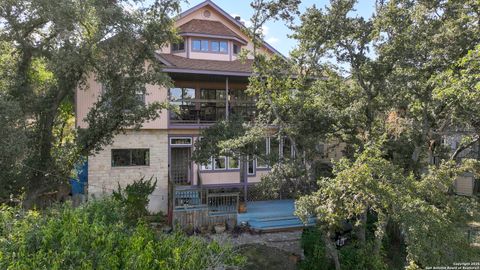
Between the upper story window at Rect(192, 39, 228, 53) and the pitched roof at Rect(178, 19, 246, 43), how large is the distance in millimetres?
529

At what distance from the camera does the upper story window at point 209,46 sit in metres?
21.0

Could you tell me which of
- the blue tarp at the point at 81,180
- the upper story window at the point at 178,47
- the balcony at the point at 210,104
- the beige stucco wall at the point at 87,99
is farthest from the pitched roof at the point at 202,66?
the blue tarp at the point at 81,180

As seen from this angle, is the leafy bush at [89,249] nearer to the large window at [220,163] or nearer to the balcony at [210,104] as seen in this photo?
the large window at [220,163]

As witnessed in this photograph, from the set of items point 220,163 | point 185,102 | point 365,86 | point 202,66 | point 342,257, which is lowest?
point 342,257

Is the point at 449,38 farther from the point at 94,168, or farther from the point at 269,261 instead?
the point at 94,168

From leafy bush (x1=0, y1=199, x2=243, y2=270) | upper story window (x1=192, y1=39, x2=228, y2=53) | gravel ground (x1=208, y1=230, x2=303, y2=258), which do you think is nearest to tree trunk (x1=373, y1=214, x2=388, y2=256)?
leafy bush (x1=0, y1=199, x2=243, y2=270)

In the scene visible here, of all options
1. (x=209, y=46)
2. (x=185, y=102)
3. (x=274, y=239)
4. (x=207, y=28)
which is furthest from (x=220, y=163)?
(x=207, y=28)

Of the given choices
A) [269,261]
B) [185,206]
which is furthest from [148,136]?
[269,261]

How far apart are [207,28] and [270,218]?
11296 mm

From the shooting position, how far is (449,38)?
35.9 ft

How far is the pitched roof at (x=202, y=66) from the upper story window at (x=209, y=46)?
794 mm

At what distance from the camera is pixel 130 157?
60.2 feet

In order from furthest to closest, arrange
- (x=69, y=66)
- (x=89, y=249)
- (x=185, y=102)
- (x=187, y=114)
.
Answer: (x=185, y=102) → (x=187, y=114) → (x=69, y=66) → (x=89, y=249)

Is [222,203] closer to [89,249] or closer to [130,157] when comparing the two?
[130,157]
